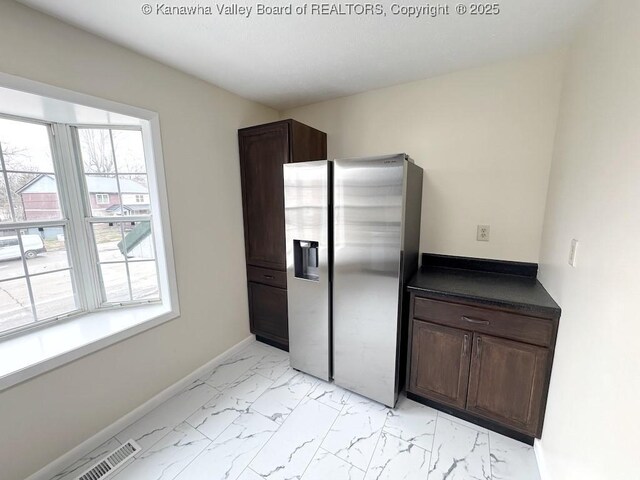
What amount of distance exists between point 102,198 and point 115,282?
0.62 metres

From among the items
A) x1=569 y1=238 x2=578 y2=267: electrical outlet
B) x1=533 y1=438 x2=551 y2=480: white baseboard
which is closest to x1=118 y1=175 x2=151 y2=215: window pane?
x1=569 y1=238 x2=578 y2=267: electrical outlet

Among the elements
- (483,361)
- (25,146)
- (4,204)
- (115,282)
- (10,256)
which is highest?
(25,146)

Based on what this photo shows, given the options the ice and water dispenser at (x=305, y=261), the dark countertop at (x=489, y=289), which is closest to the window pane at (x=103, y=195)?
the ice and water dispenser at (x=305, y=261)

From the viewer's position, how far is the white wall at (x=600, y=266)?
799mm

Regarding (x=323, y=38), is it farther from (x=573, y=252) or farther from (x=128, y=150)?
(x=573, y=252)

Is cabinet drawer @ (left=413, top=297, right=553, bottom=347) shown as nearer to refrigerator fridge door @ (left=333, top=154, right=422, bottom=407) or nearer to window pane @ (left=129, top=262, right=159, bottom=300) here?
refrigerator fridge door @ (left=333, top=154, right=422, bottom=407)

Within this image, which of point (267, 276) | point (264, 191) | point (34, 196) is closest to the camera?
point (34, 196)

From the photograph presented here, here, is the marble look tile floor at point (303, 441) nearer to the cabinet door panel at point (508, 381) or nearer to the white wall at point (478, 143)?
the cabinet door panel at point (508, 381)

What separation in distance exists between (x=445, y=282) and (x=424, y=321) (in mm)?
306

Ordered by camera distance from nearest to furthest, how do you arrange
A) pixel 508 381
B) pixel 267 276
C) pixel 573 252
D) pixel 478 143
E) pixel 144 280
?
pixel 573 252, pixel 508 381, pixel 478 143, pixel 144 280, pixel 267 276

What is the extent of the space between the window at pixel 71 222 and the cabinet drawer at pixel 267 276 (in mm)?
781

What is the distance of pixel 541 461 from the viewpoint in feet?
4.61

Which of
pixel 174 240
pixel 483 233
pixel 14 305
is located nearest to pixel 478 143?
pixel 483 233

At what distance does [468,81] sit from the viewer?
1.94 metres
